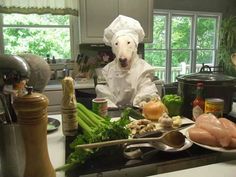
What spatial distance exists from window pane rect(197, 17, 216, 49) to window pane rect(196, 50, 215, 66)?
9 cm

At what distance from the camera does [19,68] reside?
587 millimetres

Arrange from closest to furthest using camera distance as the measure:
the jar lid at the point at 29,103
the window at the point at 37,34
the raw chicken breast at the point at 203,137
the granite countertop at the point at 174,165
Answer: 1. the jar lid at the point at 29,103
2. the granite countertop at the point at 174,165
3. the raw chicken breast at the point at 203,137
4. the window at the point at 37,34

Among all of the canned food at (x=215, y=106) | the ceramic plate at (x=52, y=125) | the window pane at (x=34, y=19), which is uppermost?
the window pane at (x=34, y=19)

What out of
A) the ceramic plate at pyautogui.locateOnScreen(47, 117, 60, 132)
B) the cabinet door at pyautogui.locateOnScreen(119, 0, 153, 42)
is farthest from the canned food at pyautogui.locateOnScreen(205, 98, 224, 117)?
the cabinet door at pyautogui.locateOnScreen(119, 0, 153, 42)

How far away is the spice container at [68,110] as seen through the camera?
883mm

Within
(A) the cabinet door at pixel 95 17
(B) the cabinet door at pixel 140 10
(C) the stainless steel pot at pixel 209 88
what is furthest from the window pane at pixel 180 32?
(C) the stainless steel pot at pixel 209 88

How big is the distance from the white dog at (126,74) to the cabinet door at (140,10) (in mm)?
1266

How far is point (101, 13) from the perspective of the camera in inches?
114

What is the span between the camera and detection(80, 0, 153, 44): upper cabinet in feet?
9.30

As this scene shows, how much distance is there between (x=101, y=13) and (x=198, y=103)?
2156 millimetres

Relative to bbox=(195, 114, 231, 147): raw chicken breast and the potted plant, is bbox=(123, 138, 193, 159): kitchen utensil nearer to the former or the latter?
bbox=(195, 114, 231, 147): raw chicken breast

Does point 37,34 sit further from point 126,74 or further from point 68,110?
point 68,110

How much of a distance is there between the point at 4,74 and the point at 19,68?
4 centimetres

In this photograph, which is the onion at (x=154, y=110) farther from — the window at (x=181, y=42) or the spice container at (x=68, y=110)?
the window at (x=181, y=42)
